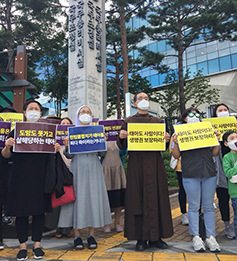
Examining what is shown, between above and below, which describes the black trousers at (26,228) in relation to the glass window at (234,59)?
below

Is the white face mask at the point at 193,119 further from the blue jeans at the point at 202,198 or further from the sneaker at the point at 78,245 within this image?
the sneaker at the point at 78,245

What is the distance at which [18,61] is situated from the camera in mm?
9391

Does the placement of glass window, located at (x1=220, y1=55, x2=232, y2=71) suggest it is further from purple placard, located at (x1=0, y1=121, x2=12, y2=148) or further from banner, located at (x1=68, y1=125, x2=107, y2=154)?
purple placard, located at (x1=0, y1=121, x2=12, y2=148)

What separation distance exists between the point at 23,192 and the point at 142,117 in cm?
192

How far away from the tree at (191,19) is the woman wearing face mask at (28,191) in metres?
14.4

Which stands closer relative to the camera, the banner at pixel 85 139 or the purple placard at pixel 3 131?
the banner at pixel 85 139

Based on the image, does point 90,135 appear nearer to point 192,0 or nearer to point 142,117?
point 142,117

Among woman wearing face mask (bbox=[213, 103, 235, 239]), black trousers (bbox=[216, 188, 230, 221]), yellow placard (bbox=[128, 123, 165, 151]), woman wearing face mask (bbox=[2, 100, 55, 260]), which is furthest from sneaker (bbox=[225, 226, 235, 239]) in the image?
woman wearing face mask (bbox=[2, 100, 55, 260])

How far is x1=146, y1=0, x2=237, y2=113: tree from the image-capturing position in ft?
54.5

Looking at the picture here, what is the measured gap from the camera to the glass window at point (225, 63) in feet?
93.8

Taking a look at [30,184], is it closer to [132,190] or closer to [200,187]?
[132,190]

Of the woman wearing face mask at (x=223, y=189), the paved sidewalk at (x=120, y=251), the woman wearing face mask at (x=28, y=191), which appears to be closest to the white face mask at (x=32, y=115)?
the woman wearing face mask at (x=28, y=191)

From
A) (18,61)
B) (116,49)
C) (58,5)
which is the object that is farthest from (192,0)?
(18,61)

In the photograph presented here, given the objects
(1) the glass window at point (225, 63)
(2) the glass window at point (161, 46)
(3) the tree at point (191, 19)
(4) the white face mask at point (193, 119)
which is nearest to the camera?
(4) the white face mask at point (193, 119)
